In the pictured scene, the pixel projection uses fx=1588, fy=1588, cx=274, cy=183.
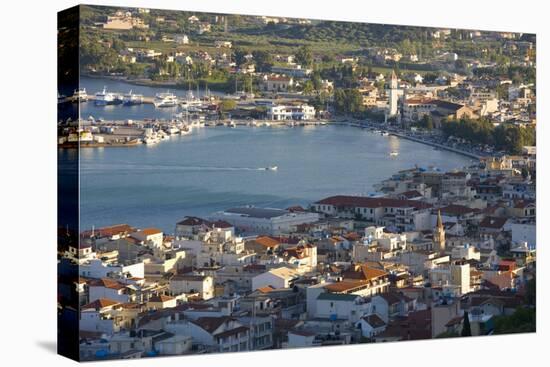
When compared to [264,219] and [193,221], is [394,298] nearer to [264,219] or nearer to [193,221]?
[264,219]

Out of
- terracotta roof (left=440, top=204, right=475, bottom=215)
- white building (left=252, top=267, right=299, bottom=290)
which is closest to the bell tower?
terracotta roof (left=440, top=204, right=475, bottom=215)

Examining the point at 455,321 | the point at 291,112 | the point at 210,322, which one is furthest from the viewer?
the point at 291,112

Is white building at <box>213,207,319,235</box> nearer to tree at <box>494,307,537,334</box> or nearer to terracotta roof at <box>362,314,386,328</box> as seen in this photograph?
terracotta roof at <box>362,314,386,328</box>

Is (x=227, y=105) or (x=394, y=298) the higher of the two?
(x=227, y=105)

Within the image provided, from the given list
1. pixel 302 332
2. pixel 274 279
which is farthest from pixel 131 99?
pixel 302 332

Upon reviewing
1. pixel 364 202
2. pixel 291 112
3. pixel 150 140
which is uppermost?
pixel 291 112

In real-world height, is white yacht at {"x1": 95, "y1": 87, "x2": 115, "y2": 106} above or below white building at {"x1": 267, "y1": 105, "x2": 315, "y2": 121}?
above

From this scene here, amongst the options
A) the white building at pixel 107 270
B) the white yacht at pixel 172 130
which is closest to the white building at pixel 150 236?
the white building at pixel 107 270
